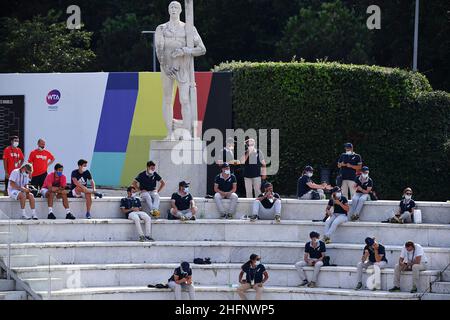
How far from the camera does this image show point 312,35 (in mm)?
65000

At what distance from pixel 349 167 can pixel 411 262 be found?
14.3ft

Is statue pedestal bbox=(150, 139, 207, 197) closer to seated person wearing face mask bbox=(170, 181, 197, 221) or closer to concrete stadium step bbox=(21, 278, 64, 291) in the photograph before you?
seated person wearing face mask bbox=(170, 181, 197, 221)

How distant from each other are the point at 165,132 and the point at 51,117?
12.7 ft

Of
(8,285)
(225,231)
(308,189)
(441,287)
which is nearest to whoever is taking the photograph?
(8,285)

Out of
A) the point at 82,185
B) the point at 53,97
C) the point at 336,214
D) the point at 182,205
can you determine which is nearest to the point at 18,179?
the point at 82,185

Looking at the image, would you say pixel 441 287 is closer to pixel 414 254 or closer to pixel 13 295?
pixel 414 254

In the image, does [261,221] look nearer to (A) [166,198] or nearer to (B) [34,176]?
(A) [166,198]

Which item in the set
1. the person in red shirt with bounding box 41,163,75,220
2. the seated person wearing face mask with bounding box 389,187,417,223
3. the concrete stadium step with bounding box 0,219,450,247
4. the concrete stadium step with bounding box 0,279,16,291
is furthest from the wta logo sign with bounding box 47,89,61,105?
the seated person wearing face mask with bounding box 389,187,417,223

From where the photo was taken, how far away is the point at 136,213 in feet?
113

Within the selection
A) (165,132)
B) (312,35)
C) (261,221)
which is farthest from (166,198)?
(312,35)

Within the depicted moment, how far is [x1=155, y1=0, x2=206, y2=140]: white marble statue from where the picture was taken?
36.9 meters

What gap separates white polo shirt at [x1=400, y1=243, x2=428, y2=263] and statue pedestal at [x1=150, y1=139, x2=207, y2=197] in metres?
6.94

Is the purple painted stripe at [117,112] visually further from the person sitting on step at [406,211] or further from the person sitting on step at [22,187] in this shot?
the person sitting on step at [406,211]

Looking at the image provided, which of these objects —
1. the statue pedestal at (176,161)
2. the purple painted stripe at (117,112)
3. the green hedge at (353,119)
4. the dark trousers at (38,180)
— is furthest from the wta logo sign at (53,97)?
the dark trousers at (38,180)
